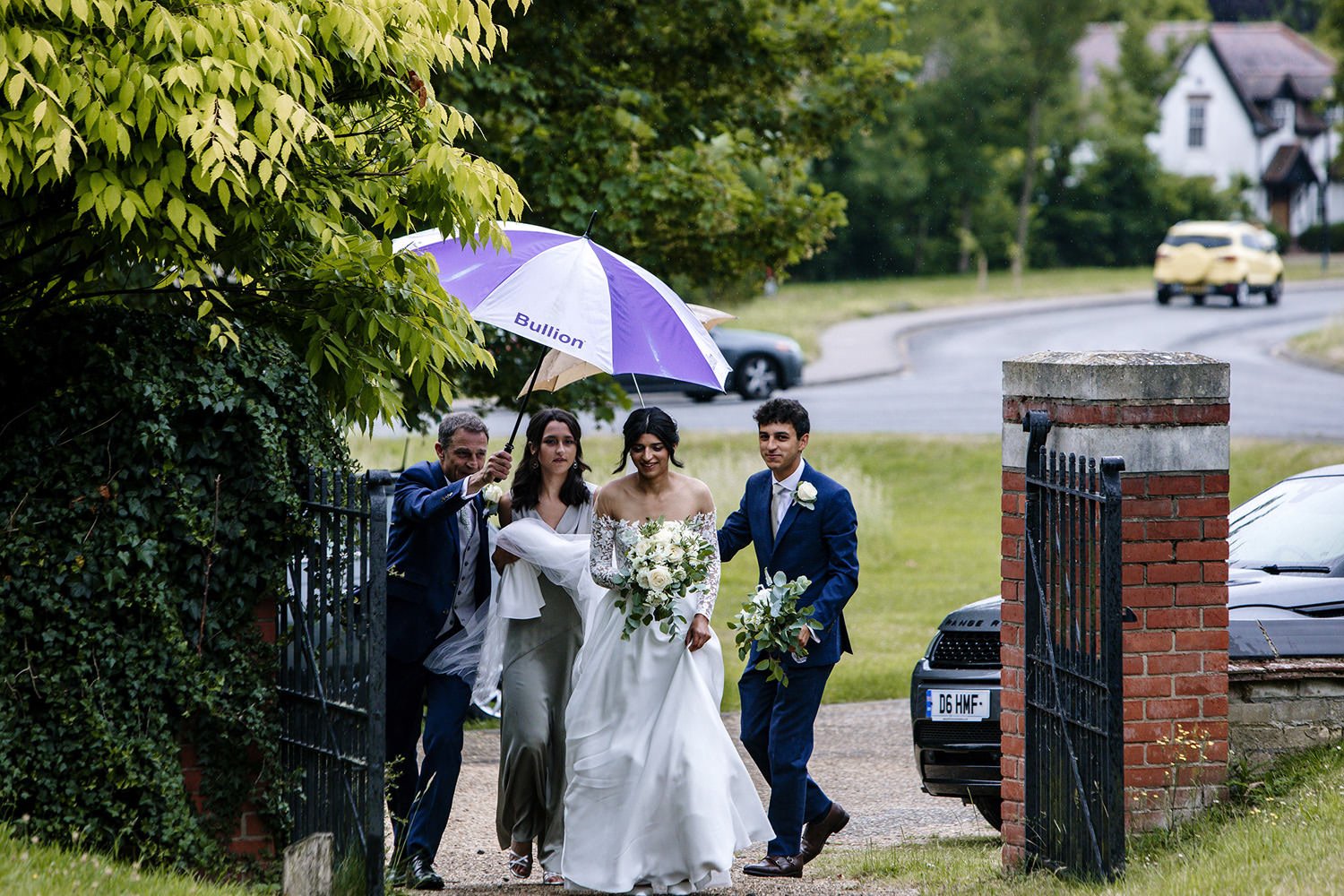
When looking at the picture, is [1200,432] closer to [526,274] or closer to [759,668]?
[759,668]

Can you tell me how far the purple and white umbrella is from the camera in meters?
6.61

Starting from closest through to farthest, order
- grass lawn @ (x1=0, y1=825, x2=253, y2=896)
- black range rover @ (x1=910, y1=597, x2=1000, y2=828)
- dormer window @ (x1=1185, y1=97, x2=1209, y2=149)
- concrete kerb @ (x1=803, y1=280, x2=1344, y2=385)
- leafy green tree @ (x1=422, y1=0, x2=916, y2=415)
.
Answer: grass lawn @ (x1=0, y1=825, x2=253, y2=896) < black range rover @ (x1=910, y1=597, x2=1000, y2=828) < leafy green tree @ (x1=422, y1=0, x2=916, y2=415) < concrete kerb @ (x1=803, y1=280, x2=1344, y2=385) < dormer window @ (x1=1185, y1=97, x2=1209, y2=149)

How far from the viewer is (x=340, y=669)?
5.95 m

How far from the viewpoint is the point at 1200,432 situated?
243 inches

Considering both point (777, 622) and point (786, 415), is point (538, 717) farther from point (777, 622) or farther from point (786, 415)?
point (786, 415)

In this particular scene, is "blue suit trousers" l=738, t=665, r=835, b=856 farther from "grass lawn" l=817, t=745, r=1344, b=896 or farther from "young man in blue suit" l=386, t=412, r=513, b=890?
"young man in blue suit" l=386, t=412, r=513, b=890

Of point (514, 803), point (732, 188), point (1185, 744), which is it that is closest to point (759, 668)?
point (514, 803)

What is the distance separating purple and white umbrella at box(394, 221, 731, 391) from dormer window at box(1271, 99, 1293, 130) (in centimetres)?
6528

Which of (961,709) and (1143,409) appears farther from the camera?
(961,709)

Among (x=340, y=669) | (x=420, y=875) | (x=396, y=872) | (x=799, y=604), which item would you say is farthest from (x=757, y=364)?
(x=340, y=669)

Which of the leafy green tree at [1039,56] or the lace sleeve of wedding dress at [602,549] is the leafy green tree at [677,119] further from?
the leafy green tree at [1039,56]

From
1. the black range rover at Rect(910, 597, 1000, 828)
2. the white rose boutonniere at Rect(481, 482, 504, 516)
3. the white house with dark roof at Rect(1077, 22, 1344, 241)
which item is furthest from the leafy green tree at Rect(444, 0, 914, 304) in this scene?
the white house with dark roof at Rect(1077, 22, 1344, 241)

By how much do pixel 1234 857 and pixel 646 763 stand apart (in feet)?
7.68

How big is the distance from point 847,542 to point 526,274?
1.85 metres
